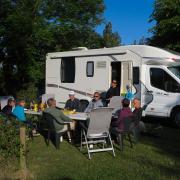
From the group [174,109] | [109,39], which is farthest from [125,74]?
[109,39]

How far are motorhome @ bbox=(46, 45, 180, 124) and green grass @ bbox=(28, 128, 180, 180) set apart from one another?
12.2ft

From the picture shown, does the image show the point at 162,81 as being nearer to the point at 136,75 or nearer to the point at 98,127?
the point at 136,75

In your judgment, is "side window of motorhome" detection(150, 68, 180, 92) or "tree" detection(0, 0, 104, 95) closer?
"side window of motorhome" detection(150, 68, 180, 92)

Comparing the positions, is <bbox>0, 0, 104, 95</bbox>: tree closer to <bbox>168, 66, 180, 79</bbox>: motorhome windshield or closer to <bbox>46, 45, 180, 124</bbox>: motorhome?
<bbox>46, 45, 180, 124</bbox>: motorhome

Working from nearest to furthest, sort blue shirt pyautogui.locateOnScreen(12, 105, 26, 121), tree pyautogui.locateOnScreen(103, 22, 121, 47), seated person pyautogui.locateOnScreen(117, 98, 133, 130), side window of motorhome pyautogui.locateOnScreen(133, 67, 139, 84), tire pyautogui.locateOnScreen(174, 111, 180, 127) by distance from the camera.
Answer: seated person pyautogui.locateOnScreen(117, 98, 133, 130) < blue shirt pyautogui.locateOnScreen(12, 105, 26, 121) < tire pyautogui.locateOnScreen(174, 111, 180, 127) < side window of motorhome pyautogui.locateOnScreen(133, 67, 139, 84) < tree pyautogui.locateOnScreen(103, 22, 121, 47)

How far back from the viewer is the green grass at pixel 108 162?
7.23m

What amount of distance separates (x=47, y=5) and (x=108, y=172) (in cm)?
1586

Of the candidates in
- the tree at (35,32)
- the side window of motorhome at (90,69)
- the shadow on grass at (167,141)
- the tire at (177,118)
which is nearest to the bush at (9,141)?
the shadow on grass at (167,141)

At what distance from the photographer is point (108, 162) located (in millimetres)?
8242

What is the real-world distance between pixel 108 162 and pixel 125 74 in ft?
22.4

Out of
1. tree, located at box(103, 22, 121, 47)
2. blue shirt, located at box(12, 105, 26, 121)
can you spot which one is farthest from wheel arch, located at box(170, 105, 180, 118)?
tree, located at box(103, 22, 121, 47)

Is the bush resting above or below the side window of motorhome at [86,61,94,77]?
below

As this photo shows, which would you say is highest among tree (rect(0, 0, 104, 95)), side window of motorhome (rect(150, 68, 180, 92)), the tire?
tree (rect(0, 0, 104, 95))

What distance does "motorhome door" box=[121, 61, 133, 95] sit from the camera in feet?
47.8
